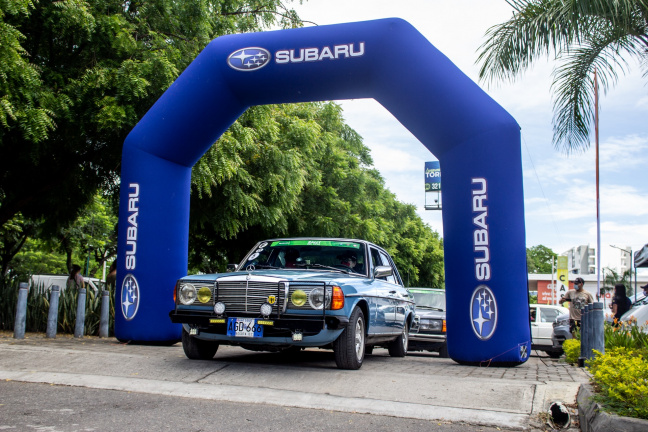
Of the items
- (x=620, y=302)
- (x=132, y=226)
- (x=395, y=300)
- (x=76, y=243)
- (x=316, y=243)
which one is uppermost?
(x=76, y=243)

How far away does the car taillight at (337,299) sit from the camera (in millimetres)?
6738

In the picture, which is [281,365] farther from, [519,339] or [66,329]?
[66,329]

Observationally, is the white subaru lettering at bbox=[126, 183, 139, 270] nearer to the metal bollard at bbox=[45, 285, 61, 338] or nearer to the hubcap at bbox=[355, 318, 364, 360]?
the metal bollard at bbox=[45, 285, 61, 338]

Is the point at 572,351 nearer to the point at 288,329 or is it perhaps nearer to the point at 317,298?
the point at 317,298

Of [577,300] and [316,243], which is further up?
[316,243]

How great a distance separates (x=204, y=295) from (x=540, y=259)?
127m

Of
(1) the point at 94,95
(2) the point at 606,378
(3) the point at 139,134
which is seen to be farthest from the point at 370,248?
(1) the point at 94,95

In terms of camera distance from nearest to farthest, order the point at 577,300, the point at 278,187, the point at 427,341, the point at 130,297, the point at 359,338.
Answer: the point at 359,338 < the point at 130,297 < the point at 427,341 < the point at 577,300 < the point at 278,187

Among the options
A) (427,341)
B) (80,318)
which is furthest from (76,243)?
(427,341)

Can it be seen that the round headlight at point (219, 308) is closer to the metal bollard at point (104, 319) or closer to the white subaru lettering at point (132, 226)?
the white subaru lettering at point (132, 226)

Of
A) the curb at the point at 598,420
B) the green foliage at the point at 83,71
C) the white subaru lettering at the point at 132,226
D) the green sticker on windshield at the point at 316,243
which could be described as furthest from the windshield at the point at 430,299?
the curb at the point at 598,420

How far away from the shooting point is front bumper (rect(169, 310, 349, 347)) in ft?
21.8

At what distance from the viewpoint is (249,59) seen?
9.31 meters

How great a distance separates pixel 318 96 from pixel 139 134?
2.82 meters
